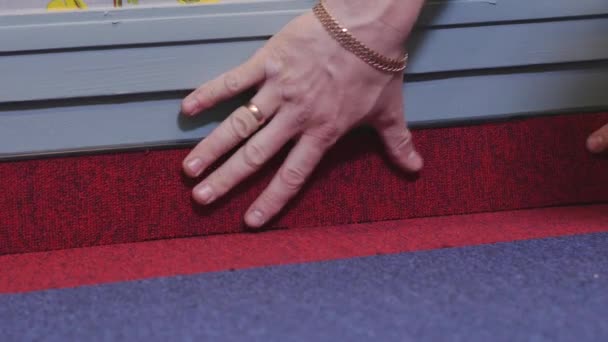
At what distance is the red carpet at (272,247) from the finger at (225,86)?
21cm

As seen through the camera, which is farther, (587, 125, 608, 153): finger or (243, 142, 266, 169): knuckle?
(587, 125, 608, 153): finger

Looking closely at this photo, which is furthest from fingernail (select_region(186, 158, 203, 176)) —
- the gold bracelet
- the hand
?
the gold bracelet

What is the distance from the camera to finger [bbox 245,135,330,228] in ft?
3.82

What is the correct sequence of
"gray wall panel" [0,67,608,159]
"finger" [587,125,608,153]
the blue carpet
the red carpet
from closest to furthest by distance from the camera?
the blue carpet → the red carpet → "gray wall panel" [0,67,608,159] → "finger" [587,125,608,153]

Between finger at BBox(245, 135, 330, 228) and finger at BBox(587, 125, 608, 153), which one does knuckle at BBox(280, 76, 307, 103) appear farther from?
finger at BBox(587, 125, 608, 153)

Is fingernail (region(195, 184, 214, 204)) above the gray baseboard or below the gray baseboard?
below

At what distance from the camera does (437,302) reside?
917 mm

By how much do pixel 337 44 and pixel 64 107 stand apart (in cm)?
43

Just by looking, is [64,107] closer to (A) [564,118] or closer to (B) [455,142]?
(B) [455,142]

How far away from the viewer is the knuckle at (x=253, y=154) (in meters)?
1.15

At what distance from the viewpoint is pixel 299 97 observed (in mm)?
1131

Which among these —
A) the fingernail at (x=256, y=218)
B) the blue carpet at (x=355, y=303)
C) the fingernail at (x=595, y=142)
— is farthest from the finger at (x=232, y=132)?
the fingernail at (x=595, y=142)

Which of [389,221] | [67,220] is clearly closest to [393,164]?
[389,221]

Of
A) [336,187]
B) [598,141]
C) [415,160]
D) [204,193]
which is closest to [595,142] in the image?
[598,141]
